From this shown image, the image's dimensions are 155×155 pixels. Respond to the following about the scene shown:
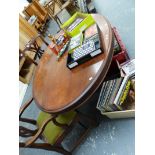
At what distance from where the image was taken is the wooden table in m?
1.75

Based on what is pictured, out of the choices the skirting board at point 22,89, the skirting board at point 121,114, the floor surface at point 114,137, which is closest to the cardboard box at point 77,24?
the floor surface at point 114,137

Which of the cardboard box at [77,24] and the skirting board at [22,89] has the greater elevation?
the cardboard box at [77,24]

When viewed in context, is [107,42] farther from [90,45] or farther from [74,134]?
[74,134]

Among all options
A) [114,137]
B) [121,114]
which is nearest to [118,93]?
[121,114]

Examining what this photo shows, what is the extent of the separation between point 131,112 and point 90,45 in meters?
0.76

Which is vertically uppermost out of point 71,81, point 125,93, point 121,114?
point 71,81

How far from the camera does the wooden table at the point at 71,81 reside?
175 centimetres

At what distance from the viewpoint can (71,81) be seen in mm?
1902

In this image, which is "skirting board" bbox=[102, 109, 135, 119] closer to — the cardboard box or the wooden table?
the wooden table

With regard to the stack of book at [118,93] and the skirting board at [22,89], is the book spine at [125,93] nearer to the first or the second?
the stack of book at [118,93]

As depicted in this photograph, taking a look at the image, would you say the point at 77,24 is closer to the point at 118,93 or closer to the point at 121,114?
the point at 118,93

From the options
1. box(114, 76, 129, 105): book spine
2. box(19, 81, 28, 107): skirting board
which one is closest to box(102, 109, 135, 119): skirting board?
box(114, 76, 129, 105): book spine

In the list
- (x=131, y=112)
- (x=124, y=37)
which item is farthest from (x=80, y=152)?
(x=124, y=37)
